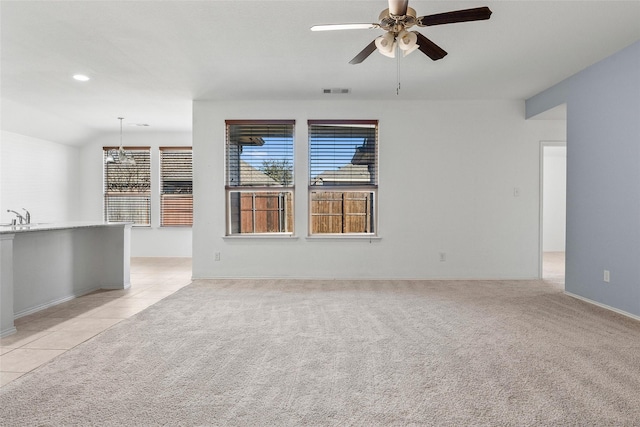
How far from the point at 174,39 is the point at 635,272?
Answer: 4.75 m

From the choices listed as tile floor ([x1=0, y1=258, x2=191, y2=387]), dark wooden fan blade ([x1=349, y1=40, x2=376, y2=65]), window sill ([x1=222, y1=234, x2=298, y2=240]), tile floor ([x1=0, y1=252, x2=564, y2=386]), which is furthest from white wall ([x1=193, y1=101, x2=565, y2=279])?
dark wooden fan blade ([x1=349, y1=40, x2=376, y2=65])

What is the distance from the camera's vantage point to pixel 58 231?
13.5ft

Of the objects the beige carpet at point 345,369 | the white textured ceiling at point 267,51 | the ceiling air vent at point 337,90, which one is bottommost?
the beige carpet at point 345,369

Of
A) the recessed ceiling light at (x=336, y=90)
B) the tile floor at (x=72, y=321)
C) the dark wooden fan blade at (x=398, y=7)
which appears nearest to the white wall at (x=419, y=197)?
the recessed ceiling light at (x=336, y=90)

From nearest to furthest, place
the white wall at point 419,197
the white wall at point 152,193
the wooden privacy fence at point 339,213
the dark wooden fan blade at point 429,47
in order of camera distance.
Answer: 1. the dark wooden fan blade at point 429,47
2. the white wall at point 419,197
3. the wooden privacy fence at point 339,213
4. the white wall at point 152,193

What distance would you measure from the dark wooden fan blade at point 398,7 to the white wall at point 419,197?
10.3 ft

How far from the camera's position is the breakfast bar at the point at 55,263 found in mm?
3072

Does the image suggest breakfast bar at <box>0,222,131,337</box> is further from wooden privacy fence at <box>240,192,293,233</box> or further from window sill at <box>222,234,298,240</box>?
wooden privacy fence at <box>240,192,293,233</box>

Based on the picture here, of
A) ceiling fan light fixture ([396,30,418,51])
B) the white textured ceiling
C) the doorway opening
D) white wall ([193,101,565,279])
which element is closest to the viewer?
ceiling fan light fixture ([396,30,418,51])

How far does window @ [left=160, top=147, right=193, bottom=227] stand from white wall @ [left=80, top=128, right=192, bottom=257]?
103mm

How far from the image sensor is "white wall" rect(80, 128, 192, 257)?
25.6 ft

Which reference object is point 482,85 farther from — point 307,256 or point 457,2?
point 307,256

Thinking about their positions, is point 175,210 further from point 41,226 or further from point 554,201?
point 554,201

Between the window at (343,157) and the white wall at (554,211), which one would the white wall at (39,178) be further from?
the white wall at (554,211)
